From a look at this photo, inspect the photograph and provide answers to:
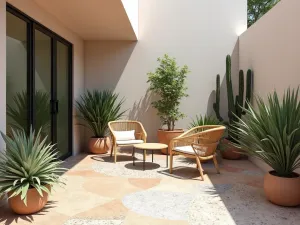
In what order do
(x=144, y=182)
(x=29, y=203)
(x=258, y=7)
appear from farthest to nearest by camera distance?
1. (x=258, y=7)
2. (x=144, y=182)
3. (x=29, y=203)

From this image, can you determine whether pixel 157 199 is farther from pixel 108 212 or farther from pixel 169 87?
pixel 169 87

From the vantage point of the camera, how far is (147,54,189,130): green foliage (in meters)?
6.20

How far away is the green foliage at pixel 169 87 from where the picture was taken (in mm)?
6203

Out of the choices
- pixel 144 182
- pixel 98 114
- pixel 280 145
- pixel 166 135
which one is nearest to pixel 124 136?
pixel 98 114

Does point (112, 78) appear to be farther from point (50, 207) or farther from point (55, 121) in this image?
point (50, 207)

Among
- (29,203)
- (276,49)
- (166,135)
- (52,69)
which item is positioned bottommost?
(29,203)

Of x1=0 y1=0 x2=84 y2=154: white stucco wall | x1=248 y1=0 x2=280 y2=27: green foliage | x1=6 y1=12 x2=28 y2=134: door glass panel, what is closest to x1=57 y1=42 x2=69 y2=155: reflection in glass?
x1=0 y1=0 x2=84 y2=154: white stucco wall

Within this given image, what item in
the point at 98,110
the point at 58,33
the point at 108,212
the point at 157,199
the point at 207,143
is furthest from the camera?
the point at 98,110

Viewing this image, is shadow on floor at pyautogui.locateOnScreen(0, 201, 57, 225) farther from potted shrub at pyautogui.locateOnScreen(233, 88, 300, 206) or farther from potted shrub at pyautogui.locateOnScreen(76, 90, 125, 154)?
potted shrub at pyautogui.locateOnScreen(76, 90, 125, 154)

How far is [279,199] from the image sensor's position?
3.13 m

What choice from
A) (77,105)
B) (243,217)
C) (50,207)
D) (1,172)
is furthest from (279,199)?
(77,105)

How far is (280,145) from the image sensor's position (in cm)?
311

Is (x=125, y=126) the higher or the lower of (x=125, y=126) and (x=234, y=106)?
the lower

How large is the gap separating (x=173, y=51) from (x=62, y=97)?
112 inches
